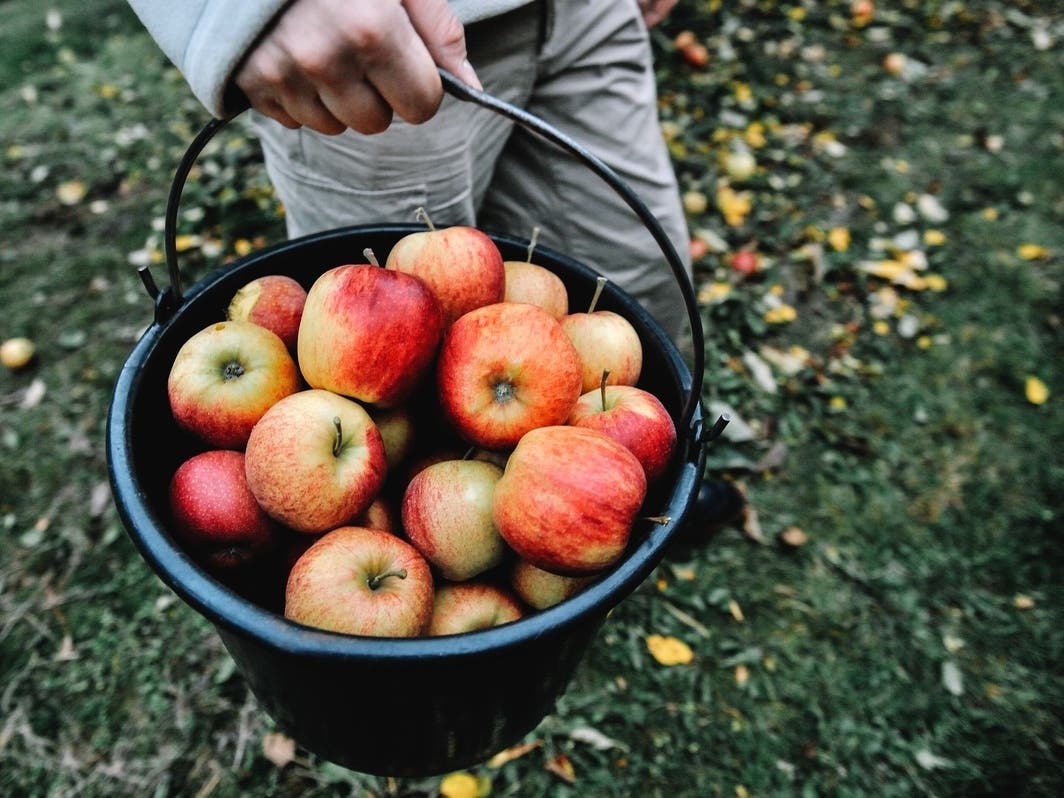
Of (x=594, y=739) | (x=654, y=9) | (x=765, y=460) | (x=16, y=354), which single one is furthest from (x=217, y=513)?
(x=16, y=354)

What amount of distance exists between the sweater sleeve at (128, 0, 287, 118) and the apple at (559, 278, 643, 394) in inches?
28.4

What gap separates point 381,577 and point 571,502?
0.33 m

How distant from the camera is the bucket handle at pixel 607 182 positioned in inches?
43.8

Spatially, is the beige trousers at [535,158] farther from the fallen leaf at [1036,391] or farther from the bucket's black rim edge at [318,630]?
the fallen leaf at [1036,391]

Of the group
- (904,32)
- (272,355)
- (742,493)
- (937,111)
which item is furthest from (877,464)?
(904,32)

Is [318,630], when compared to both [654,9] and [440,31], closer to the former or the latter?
[440,31]

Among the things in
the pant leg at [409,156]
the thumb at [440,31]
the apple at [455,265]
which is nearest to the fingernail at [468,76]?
the thumb at [440,31]

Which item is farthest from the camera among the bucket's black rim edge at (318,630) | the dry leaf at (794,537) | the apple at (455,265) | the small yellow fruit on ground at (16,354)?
the small yellow fruit on ground at (16,354)

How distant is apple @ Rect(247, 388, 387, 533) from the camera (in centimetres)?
121

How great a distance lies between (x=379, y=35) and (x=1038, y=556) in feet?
8.43

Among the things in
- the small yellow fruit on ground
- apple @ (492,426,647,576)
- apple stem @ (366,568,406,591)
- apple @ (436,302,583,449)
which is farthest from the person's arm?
the small yellow fruit on ground

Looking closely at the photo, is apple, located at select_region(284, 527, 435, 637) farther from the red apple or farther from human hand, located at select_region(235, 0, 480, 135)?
human hand, located at select_region(235, 0, 480, 135)

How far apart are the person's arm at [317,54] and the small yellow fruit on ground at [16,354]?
213cm

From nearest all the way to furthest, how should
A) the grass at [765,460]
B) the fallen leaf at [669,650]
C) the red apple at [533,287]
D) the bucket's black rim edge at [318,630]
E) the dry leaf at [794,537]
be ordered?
the bucket's black rim edge at [318,630] < the red apple at [533,287] < the grass at [765,460] < the fallen leaf at [669,650] < the dry leaf at [794,537]
